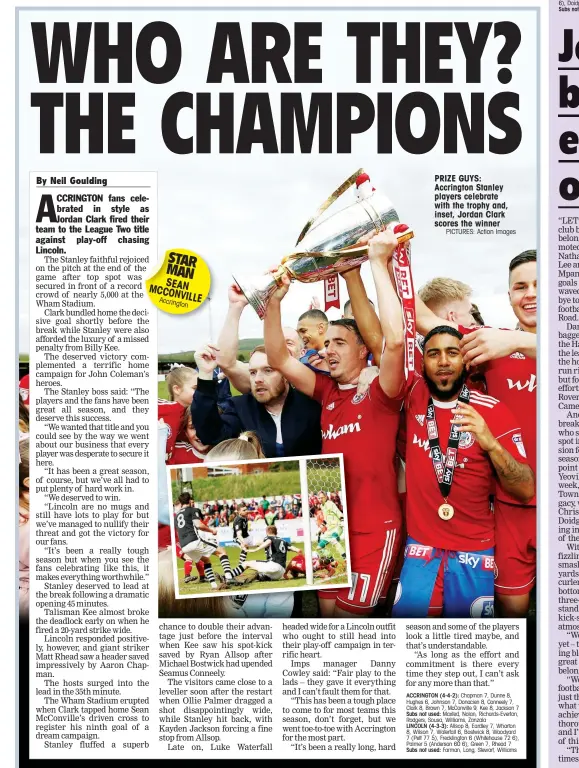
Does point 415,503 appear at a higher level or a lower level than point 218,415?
lower

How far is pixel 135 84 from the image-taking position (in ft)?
18.6

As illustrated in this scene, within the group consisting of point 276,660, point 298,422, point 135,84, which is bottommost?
point 276,660

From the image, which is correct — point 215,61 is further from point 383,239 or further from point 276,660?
point 276,660

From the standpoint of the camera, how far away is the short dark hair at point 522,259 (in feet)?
18.3

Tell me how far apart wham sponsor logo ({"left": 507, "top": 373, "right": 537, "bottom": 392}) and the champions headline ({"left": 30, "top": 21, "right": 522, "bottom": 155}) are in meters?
1.47

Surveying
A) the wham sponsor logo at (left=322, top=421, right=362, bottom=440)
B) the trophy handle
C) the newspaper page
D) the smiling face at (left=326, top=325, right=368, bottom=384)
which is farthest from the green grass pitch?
the trophy handle

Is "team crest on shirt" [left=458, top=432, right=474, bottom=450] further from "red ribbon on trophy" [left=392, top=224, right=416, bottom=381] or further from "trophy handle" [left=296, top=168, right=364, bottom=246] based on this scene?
"trophy handle" [left=296, top=168, right=364, bottom=246]

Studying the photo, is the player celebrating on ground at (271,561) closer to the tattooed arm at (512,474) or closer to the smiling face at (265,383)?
the smiling face at (265,383)

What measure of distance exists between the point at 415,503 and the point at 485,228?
1804 mm

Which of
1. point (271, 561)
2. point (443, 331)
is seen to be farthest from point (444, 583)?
point (443, 331)

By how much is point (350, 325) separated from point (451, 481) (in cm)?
116

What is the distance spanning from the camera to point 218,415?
220 inches

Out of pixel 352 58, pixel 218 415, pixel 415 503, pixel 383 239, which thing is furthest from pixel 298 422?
pixel 352 58

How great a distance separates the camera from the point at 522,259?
5590 mm
